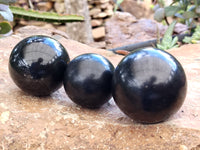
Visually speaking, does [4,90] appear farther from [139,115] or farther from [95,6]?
[95,6]

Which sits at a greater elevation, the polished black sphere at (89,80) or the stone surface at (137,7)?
the polished black sphere at (89,80)

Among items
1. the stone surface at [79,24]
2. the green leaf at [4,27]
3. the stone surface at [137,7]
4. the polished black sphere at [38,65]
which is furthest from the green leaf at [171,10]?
the stone surface at [137,7]

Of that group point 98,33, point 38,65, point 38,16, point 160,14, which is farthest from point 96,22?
point 38,65

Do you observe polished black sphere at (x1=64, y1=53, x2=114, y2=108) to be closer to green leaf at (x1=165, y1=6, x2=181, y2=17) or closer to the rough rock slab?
the rough rock slab

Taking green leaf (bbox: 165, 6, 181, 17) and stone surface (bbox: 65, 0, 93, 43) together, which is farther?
stone surface (bbox: 65, 0, 93, 43)

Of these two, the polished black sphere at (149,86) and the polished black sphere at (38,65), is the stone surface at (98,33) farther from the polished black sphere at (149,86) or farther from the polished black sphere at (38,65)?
the polished black sphere at (149,86)

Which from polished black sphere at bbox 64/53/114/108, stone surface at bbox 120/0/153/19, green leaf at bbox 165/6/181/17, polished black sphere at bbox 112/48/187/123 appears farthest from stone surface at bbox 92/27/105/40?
polished black sphere at bbox 112/48/187/123
